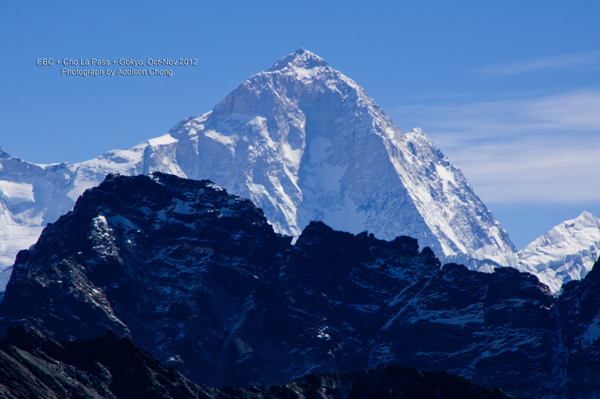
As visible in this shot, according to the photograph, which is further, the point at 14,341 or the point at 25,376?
the point at 14,341

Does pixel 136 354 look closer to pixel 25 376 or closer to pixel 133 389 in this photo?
pixel 133 389

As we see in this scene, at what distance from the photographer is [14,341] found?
620 feet

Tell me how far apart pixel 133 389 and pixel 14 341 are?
20.9 meters

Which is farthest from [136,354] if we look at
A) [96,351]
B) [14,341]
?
[14,341]

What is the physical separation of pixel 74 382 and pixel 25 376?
1046 cm

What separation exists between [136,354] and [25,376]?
92.2 feet

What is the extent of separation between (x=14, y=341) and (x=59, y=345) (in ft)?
24.8

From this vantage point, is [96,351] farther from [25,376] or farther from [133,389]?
[25,376]

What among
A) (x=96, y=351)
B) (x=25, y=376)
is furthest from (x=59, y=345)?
(x=25, y=376)

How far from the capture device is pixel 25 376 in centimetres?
17312

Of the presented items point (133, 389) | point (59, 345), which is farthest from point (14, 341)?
point (133, 389)

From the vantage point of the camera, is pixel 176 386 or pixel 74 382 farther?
pixel 176 386

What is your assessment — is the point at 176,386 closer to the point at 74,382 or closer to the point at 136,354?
the point at 136,354

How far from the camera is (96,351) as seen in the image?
644 ft
